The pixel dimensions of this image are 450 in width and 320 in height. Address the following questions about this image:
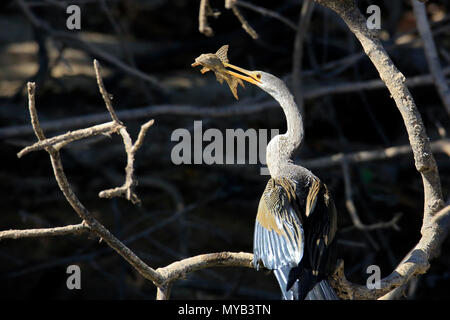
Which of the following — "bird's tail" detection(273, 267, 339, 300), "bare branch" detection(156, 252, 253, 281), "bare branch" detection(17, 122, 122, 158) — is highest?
"bare branch" detection(17, 122, 122, 158)

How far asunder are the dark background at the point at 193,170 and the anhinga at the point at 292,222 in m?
1.77

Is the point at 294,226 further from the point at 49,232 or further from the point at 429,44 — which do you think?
the point at 429,44

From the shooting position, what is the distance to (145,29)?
6.73m

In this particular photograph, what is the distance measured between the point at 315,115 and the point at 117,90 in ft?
5.21

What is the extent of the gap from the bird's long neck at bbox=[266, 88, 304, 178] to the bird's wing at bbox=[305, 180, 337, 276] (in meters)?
0.22

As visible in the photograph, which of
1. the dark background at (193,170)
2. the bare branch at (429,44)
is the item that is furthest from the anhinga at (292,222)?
the dark background at (193,170)

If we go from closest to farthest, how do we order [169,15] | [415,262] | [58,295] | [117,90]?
[415,262], [58,295], [117,90], [169,15]

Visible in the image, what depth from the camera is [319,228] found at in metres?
2.59

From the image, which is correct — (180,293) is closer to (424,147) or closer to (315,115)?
(315,115)

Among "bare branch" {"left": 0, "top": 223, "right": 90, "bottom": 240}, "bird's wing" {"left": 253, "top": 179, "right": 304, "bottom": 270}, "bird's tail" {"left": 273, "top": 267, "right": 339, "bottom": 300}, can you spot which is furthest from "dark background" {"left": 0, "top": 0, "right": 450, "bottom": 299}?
"bare branch" {"left": 0, "top": 223, "right": 90, "bottom": 240}

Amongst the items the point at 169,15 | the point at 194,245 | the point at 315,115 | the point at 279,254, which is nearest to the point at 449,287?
the point at 315,115

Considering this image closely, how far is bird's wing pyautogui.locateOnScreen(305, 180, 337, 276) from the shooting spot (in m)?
2.44

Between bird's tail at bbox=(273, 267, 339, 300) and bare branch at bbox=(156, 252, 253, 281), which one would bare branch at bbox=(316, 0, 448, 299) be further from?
bare branch at bbox=(156, 252, 253, 281)

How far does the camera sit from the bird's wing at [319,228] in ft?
8.02
